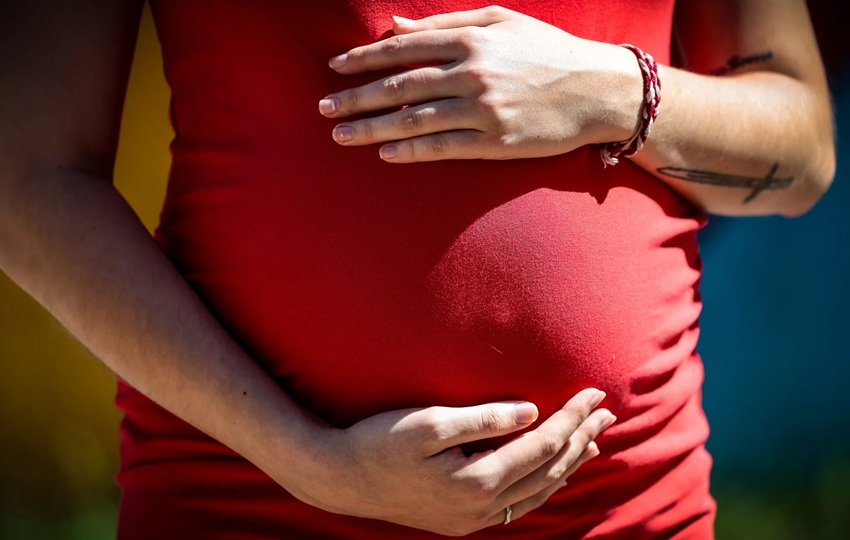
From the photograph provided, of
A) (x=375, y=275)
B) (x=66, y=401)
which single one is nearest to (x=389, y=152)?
(x=375, y=275)

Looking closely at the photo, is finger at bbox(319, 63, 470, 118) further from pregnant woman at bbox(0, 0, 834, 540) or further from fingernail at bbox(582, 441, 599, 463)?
fingernail at bbox(582, 441, 599, 463)

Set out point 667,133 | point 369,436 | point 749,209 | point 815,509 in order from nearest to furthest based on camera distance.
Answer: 1. point 369,436
2. point 667,133
3. point 749,209
4. point 815,509

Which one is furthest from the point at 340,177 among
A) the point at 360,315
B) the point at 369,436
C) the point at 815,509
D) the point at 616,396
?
the point at 815,509

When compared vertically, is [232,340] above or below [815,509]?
above

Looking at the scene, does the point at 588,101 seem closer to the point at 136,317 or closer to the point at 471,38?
the point at 471,38

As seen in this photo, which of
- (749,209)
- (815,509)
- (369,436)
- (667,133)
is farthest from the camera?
(815,509)

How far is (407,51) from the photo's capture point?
32.1 inches

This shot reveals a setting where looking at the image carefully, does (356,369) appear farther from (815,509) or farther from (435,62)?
(815,509)

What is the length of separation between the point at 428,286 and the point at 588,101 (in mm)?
292

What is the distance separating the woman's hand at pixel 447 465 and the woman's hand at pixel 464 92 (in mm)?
296

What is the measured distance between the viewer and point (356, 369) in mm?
850

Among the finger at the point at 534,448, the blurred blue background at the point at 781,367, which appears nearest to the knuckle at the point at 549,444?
the finger at the point at 534,448

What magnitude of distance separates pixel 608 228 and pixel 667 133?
17 centimetres

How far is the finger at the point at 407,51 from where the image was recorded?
0.82 metres
